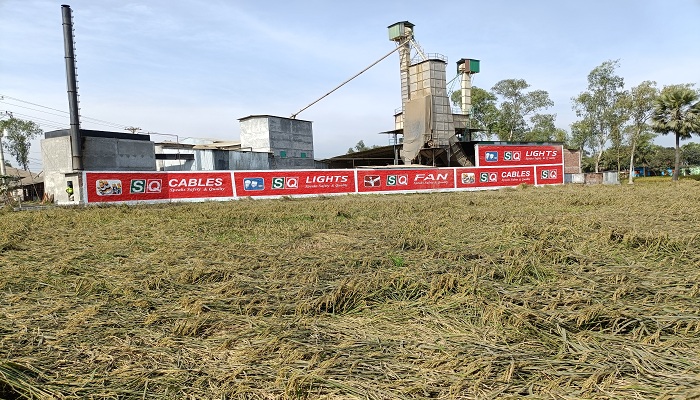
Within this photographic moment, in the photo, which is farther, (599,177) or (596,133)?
(596,133)

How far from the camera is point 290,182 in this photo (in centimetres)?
1931

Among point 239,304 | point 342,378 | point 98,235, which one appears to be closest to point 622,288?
point 342,378

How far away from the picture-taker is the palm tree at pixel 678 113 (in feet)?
113

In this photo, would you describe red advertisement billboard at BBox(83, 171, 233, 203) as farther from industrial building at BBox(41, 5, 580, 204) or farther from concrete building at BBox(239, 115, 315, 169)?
concrete building at BBox(239, 115, 315, 169)

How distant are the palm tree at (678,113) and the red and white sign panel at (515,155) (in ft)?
38.7

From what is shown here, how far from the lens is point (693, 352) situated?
2.06m

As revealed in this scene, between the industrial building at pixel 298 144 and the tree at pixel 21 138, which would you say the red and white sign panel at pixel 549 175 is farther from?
the tree at pixel 21 138

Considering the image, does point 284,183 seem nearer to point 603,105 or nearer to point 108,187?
point 108,187

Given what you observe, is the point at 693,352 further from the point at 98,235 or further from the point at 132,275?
the point at 98,235

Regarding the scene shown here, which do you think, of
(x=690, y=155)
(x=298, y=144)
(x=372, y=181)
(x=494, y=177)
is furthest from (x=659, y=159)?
(x=372, y=181)

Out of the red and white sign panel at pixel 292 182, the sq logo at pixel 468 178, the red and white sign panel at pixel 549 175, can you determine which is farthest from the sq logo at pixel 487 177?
the red and white sign panel at pixel 292 182

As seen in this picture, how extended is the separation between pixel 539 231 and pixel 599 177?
35.4m

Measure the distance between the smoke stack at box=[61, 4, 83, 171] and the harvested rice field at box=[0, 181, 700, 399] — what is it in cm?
1556

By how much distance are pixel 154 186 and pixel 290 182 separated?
618 cm
